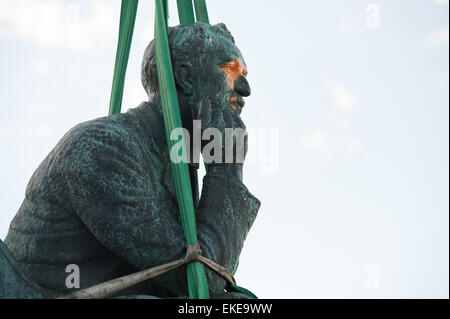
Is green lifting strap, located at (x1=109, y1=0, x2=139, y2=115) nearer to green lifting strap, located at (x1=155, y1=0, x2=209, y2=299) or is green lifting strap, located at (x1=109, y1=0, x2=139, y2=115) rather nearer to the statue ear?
green lifting strap, located at (x1=155, y1=0, x2=209, y2=299)

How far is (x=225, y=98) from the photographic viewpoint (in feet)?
19.6

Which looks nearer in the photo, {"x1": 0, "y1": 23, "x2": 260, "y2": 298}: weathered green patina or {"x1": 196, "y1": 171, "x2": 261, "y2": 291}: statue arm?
{"x1": 0, "y1": 23, "x2": 260, "y2": 298}: weathered green patina

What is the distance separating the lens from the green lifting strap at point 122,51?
650 cm

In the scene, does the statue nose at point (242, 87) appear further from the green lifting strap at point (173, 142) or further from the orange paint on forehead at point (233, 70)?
the green lifting strap at point (173, 142)

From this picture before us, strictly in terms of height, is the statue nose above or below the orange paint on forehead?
below

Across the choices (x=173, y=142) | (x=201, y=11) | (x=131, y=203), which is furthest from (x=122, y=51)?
(x=131, y=203)

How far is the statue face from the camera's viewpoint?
5.95m

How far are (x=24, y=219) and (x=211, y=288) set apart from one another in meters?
1.25

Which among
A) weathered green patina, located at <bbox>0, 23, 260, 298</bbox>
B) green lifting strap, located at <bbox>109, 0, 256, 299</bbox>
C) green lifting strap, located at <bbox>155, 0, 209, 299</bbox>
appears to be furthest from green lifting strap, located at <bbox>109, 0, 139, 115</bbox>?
weathered green patina, located at <bbox>0, 23, 260, 298</bbox>

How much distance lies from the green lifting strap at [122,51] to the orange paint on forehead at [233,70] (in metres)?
0.91

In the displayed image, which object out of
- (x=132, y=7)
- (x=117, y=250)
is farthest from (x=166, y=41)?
(x=117, y=250)

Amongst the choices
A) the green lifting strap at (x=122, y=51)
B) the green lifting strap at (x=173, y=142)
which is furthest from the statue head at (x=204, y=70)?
the green lifting strap at (x=122, y=51)
